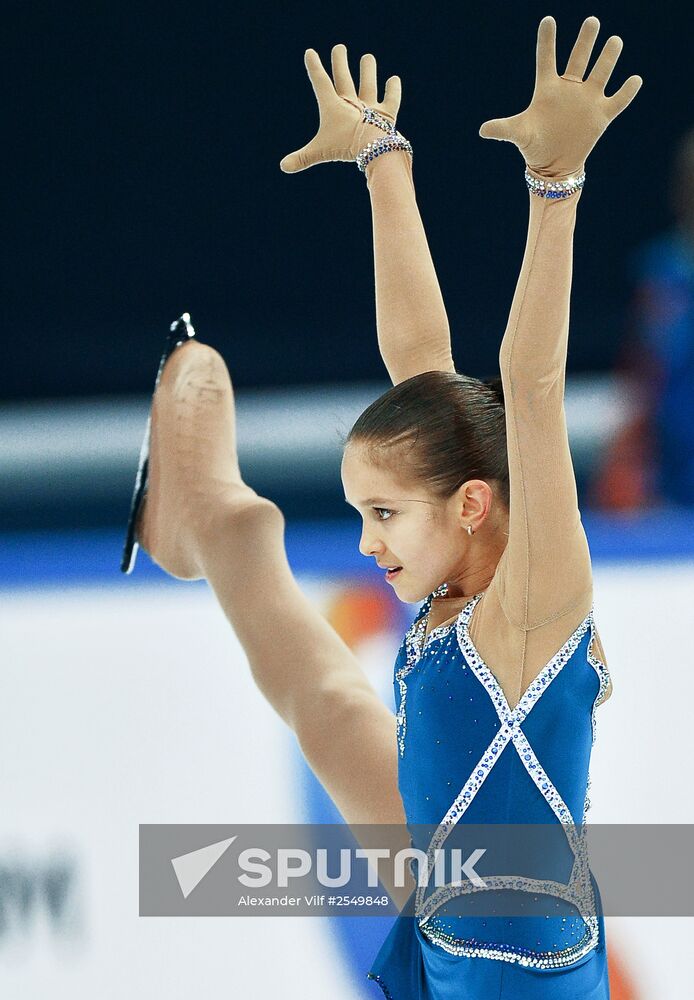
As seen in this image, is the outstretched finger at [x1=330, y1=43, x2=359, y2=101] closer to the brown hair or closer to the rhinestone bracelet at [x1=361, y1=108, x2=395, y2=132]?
the rhinestone bracelet at [x1=361, y1=108, x2=395, y2=132]

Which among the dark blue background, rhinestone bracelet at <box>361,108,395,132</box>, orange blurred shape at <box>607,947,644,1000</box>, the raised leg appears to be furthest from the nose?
the dark blue background

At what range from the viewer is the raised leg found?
1.72 m

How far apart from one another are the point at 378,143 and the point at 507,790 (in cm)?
81

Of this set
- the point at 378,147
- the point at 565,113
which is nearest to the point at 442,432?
the point at 565,113

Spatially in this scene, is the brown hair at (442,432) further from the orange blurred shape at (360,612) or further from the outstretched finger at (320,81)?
the orange blurred shape at (360,612)

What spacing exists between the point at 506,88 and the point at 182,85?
71 centimetres

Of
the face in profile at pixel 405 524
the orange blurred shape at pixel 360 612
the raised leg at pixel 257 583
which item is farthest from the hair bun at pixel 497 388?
the orange blurred shape at pixel 360 612

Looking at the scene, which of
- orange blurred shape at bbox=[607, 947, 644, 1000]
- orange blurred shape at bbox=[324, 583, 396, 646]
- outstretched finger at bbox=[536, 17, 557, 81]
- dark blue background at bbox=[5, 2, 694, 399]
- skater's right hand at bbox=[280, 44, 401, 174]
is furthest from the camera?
dark blue background at bbox=[5, 2, 694, 399]

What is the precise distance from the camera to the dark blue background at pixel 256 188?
2887 millimetres

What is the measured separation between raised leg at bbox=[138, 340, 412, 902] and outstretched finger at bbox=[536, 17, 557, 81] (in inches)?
35.9

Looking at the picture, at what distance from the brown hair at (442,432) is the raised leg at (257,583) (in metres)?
0.52

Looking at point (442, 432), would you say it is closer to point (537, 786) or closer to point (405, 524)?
point (405, 524)

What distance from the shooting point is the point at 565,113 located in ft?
3.69

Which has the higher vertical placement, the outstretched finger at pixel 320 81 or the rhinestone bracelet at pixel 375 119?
the outstretched finger at pixel 320 81
